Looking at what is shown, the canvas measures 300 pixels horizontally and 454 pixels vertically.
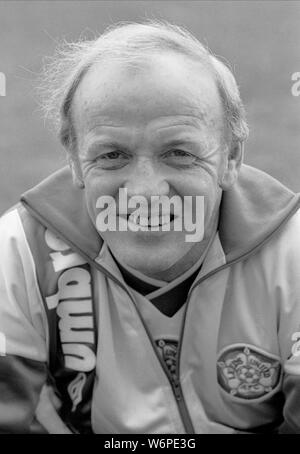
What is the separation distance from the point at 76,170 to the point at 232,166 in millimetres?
290

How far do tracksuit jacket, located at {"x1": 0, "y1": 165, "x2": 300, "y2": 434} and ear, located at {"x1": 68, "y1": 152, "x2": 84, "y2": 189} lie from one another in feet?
0.29

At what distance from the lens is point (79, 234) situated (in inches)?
58.8

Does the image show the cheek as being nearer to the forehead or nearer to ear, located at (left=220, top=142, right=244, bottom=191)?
the forehead

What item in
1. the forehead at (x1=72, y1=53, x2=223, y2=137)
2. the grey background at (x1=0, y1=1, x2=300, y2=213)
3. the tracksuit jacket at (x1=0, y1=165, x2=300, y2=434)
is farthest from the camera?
the grey background at (x1=0, y1=1, x2=300, y2=213)

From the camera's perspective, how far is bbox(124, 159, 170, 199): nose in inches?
52.7

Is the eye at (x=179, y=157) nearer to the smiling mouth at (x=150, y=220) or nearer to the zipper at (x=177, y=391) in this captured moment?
the smiling mouth at (x=150, y=220)

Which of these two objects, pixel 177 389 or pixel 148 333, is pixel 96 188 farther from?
pixel 177 389

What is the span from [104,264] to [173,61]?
38 centimetres

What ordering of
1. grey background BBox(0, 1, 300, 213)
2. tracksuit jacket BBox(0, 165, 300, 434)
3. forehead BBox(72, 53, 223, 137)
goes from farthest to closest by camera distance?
grey background BBox(0, 1, 300, 213)
tracksuit jacket BBox(0, 165, 300, 434)
forehead BBox(72, 53, 223, 137)

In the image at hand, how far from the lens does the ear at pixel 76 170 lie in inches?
58.8

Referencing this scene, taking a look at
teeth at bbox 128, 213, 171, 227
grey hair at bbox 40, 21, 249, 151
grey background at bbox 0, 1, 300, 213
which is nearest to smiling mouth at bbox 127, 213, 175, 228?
teeth at bbox 128, 213, 171, 227

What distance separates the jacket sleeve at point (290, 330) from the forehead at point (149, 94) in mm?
285

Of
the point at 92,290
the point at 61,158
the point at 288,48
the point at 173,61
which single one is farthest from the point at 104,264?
the point at 288,48
